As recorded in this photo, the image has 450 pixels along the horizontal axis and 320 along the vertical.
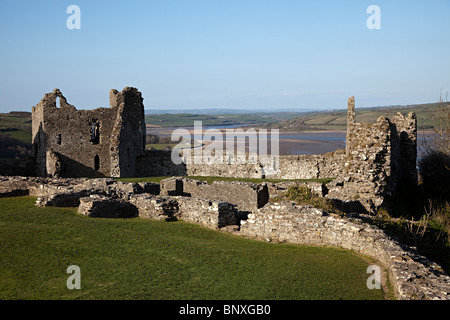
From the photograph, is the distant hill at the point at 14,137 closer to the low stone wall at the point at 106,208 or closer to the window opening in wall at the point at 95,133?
the window opening in wall at the point at 95,133

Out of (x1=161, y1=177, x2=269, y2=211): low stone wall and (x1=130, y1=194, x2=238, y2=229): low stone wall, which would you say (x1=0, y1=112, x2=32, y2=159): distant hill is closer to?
(x1=161, y1=177, x2=269, y2=211): low stone wall

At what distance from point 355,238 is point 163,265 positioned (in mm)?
5523

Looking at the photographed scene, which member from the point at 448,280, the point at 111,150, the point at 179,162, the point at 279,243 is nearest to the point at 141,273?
the point at 279,243

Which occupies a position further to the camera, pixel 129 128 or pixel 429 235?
pixel 129 128

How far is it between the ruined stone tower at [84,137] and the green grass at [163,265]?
1943 centimetres

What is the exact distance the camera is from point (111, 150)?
3441cm

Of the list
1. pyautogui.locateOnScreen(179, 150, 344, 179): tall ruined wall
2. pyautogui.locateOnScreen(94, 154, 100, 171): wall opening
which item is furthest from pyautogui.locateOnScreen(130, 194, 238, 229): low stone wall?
pyautogui.locateOnScreen(94, 154, 100, 171): wall opening

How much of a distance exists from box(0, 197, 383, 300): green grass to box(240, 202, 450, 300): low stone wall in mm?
507

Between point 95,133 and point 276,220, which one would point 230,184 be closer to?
point 276,220

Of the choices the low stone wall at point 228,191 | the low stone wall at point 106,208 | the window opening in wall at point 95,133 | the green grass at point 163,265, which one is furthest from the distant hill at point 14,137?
the green grass at point 163,265

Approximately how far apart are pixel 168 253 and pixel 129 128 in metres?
25.0

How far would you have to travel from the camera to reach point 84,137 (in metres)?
35.5
